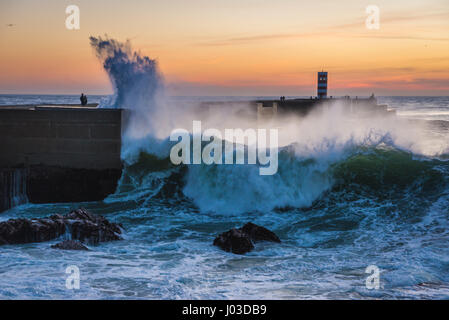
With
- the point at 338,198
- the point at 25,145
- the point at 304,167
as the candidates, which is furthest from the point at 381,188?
the point at 25,145

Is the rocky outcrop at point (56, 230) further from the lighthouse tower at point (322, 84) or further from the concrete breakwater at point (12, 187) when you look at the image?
the lighthouse tower at point (322, 84)

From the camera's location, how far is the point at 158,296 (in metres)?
6.62

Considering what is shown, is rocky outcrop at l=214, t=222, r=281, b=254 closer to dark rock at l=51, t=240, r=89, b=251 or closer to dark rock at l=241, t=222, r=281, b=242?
dark rock at l=241, t=222, r=281, b=242

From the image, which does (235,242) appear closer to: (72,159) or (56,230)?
(56,230)

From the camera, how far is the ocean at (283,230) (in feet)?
23.0

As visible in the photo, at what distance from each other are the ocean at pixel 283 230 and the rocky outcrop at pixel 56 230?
0.82 feet

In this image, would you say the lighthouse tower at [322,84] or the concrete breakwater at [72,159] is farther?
the lighthouse tower at [322,84]

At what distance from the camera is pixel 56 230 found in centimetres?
962

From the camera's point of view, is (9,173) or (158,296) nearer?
(158,296)

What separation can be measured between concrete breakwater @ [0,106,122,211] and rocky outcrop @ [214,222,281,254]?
558 centimetres

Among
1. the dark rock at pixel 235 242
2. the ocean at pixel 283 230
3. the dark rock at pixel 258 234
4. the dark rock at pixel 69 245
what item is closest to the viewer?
the ocean at pixel 283 230

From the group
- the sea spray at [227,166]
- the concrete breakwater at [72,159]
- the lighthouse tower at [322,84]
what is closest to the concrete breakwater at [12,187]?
the concrete breakwater at [72,159]
